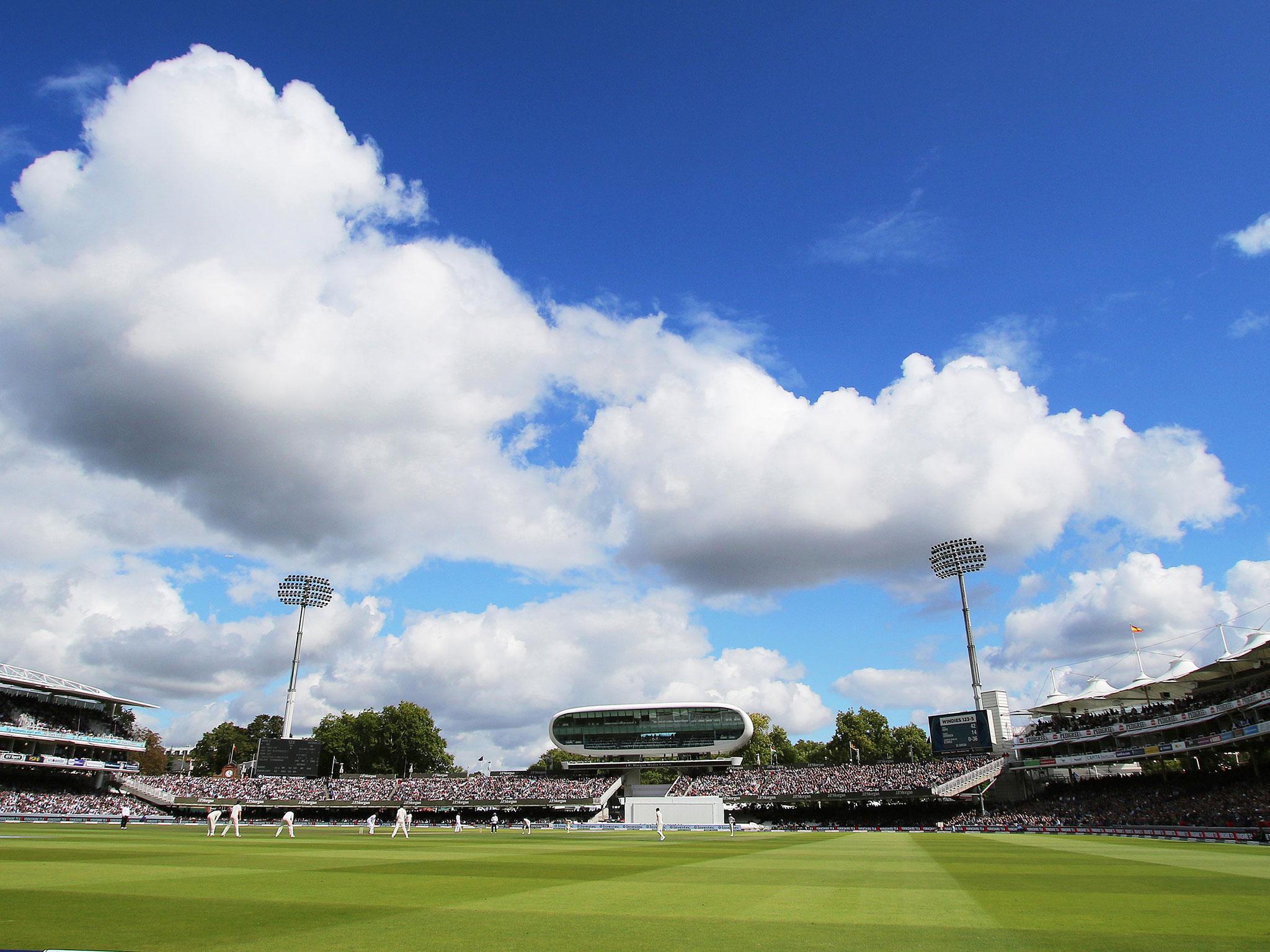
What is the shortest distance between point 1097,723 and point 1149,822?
1820cm

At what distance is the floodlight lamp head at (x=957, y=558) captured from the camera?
95.1 metres

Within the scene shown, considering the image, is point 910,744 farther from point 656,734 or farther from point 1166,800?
point 1166,800

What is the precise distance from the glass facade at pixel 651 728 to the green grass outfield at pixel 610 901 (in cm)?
7121

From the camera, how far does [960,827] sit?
65.7m

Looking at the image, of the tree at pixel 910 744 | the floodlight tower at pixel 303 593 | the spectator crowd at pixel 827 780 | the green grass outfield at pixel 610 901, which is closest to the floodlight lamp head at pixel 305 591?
the floodlight tower at pixel 303 593

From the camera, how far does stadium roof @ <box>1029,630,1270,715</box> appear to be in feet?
183

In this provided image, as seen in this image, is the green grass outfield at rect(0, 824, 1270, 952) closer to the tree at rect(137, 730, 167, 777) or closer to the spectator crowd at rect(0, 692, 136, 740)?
the spectator crowd at rect(0, 692, 136, 740)

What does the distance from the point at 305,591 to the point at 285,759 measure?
2717 centimetres

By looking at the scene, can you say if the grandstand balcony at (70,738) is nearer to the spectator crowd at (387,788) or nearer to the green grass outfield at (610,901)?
the spectator crowd at (387,788)

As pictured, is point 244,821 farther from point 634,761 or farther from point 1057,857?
point 1057,857

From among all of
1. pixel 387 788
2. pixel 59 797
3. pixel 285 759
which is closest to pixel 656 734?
pixel 387 788

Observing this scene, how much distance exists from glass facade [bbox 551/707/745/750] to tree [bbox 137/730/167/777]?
88897 millimetres

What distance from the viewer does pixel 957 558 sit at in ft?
315

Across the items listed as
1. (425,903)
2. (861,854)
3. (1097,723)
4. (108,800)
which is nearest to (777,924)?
(425,903)
